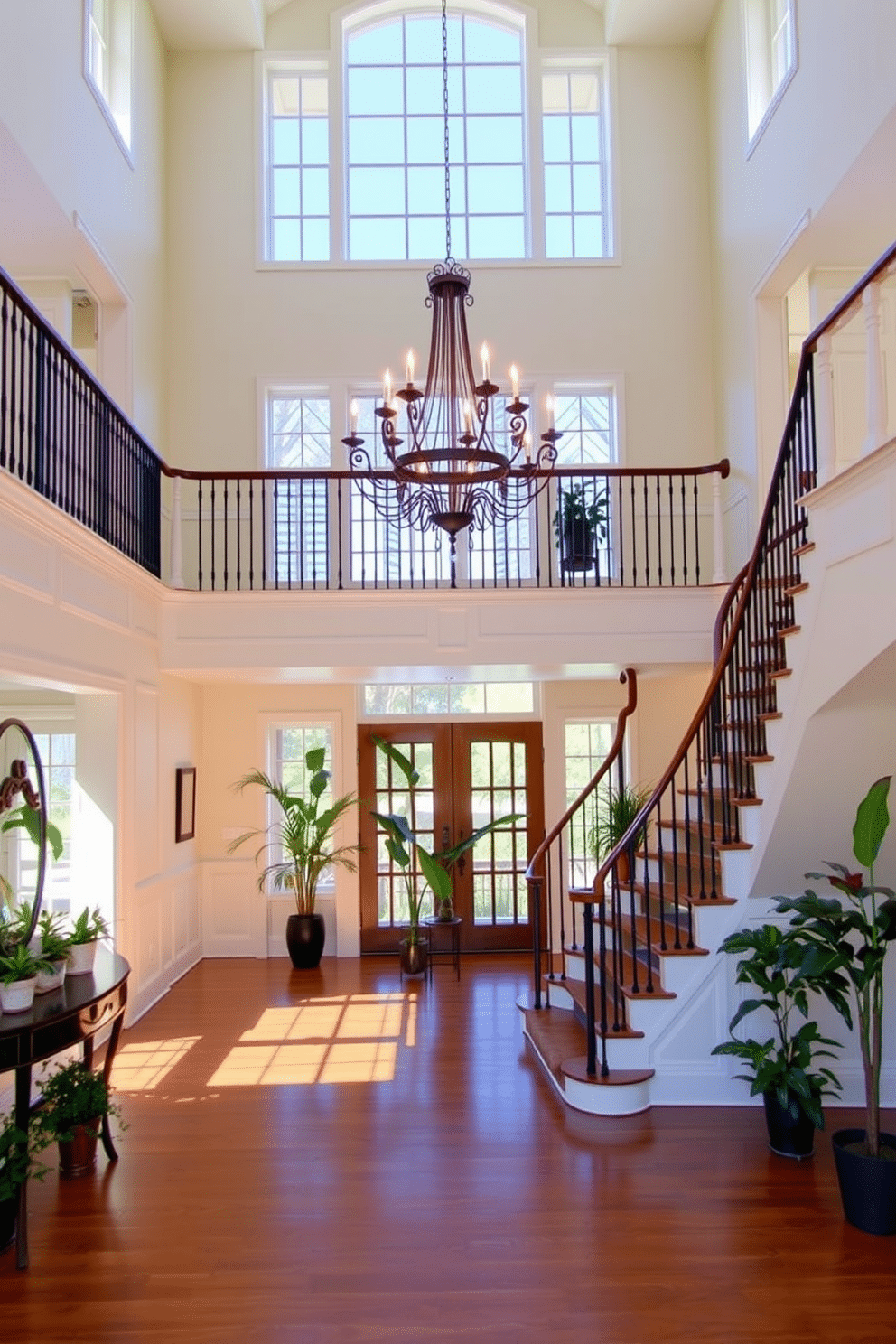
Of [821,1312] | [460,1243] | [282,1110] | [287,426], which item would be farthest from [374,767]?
[821,1312]

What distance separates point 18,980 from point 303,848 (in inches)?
205

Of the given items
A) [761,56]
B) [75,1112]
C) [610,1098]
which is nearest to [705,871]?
Result: [610,1098]

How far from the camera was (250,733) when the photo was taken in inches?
375

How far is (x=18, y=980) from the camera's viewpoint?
3803 mm

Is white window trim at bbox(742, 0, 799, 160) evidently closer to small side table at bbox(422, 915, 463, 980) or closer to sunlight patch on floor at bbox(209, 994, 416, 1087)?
small side table at bbox(422, 915, 463, 980)

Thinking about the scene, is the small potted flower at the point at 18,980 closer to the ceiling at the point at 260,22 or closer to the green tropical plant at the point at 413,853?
the green tropical plant at the point at 413,853

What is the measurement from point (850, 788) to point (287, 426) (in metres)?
6.55

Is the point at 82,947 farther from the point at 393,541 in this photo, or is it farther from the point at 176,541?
the point at 393,541

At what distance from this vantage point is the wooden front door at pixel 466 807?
31.2 feet

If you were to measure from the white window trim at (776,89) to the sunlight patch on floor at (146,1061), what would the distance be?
776 centimetres

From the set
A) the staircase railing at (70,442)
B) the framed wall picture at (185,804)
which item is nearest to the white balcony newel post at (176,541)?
the staircase railing at (70,442)

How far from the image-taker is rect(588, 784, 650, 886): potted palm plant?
24.7 ft

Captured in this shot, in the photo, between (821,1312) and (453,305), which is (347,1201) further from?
(453,305)

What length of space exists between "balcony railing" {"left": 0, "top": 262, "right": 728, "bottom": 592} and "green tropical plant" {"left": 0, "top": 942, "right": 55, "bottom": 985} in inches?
82.0
